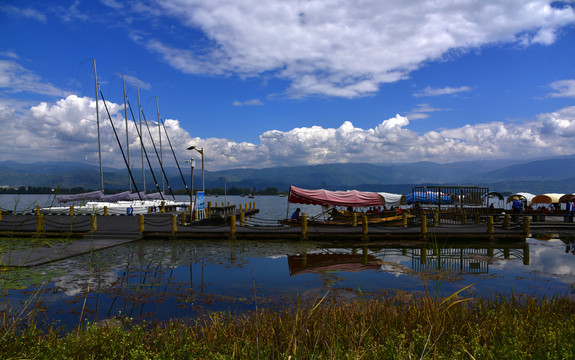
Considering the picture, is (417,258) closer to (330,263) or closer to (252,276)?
(330,263)

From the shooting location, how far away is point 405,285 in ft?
41.7

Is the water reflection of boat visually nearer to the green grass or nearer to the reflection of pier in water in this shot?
the reflection of pier in water

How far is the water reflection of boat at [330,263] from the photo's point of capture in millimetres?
15367

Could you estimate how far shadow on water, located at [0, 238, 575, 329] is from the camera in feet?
32.8

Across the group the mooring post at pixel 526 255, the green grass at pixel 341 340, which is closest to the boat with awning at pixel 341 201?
the mooring post at pixel 526 255

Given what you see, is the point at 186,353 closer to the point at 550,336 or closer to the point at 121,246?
the point at 550,336

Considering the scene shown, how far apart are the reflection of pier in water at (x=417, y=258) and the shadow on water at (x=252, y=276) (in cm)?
5

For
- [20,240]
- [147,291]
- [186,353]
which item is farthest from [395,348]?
[20,240]

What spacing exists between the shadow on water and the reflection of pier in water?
0.16ft

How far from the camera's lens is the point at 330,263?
16.6m

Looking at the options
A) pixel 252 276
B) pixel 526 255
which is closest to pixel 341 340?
pixel 252 276

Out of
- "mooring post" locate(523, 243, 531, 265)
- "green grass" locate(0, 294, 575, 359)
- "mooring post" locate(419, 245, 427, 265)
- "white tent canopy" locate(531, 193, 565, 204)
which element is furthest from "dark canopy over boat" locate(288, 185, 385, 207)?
"white tent canopy" locate(531, 193, 565, 204)

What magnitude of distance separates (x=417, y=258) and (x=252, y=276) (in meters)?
9.01

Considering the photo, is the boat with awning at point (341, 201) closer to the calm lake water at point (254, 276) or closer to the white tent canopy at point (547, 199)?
the calm lake water at point (254, 276)
